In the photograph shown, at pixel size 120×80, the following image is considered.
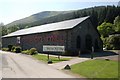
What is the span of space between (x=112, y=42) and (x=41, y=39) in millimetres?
17828

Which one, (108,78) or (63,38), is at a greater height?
(63,38)

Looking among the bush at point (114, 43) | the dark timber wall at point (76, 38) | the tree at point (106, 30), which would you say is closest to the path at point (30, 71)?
the dark timber wall at point (76, 38)

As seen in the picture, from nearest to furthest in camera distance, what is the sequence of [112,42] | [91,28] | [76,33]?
1. [76,33]
2. [91,28]
3. [112,42]

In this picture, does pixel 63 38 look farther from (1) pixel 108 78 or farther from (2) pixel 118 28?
(2) pixel 118 28

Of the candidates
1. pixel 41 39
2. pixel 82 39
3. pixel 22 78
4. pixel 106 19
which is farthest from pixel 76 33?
pixel 106 19

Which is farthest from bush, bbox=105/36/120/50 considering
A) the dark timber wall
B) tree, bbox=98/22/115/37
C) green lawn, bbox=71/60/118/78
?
tree, bbox=98/22/115/37

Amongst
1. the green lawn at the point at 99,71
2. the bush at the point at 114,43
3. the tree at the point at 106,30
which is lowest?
the green lawn at the point at 99,71

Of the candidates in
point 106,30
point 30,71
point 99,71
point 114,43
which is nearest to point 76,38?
point 114,43

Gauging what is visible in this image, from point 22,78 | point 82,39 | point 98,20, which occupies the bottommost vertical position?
point 22,78

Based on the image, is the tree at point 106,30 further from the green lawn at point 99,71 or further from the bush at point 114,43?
the green lawn at point 99,71

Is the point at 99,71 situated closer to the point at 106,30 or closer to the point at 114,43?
the point at 114,43

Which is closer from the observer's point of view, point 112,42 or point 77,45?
point 77,45

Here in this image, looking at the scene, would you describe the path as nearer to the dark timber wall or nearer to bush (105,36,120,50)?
the dark timber wall

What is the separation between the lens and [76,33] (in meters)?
43.9
